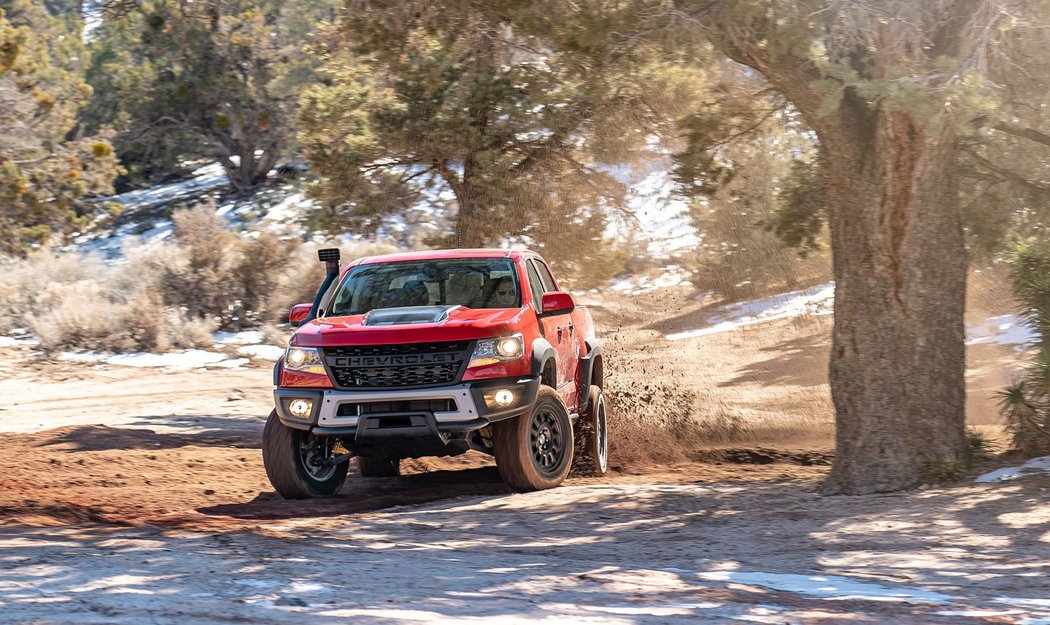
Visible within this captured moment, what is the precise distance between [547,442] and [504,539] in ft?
6.63

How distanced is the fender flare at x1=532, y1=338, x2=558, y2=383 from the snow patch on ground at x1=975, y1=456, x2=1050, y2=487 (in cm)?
337

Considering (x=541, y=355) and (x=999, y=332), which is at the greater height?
(x=541, y=355)

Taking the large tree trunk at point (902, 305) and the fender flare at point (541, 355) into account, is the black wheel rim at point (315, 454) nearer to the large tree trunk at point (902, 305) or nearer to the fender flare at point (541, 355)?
the fender flare at point (541, 355)

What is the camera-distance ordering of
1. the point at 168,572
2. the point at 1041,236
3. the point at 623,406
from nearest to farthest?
the point at 168,572 < the point at 1041,236 < the point at 623,406

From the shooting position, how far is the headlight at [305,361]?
9469 mm

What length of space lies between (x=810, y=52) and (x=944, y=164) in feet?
4.50

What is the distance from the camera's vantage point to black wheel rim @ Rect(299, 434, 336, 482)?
32.5ft

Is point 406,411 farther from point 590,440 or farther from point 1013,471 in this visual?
point 1013,471

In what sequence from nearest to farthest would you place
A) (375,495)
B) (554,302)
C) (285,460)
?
(285,460) → (554,302) → (375,495)

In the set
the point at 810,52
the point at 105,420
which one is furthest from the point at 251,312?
the point at 810,52

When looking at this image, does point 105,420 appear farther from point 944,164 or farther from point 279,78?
point 279,78

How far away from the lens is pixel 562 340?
426 inches

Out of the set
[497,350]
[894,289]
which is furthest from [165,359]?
[894,289]

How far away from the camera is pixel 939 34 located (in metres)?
10.0
